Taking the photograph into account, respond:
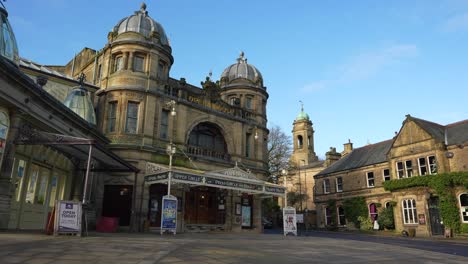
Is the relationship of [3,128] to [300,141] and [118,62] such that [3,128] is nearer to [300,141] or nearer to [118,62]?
[118,62]

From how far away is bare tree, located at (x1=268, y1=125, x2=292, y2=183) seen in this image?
4334 centimetres

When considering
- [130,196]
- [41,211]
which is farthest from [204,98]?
[41,211]

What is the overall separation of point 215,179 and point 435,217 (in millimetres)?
21557

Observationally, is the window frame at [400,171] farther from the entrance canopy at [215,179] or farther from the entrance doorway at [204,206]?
the entrance doorway at [204,206]

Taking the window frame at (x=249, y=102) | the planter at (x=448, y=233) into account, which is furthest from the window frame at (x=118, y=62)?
the planter at (x=448, y=233)

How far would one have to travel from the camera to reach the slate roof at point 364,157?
40003mm

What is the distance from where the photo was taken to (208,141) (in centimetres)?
2917

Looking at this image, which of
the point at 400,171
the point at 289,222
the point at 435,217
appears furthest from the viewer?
the point at 400,171

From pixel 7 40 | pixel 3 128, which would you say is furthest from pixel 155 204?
pixel 7 40

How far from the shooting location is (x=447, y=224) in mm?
29672

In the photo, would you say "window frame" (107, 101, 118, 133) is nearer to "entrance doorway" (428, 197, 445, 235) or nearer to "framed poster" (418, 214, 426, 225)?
"framed poster" (418, 214, 426, 225)

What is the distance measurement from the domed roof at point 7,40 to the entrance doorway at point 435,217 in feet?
108

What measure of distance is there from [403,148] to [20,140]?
32917 mm

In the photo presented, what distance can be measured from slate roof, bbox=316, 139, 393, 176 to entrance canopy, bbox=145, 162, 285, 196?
727 inches
